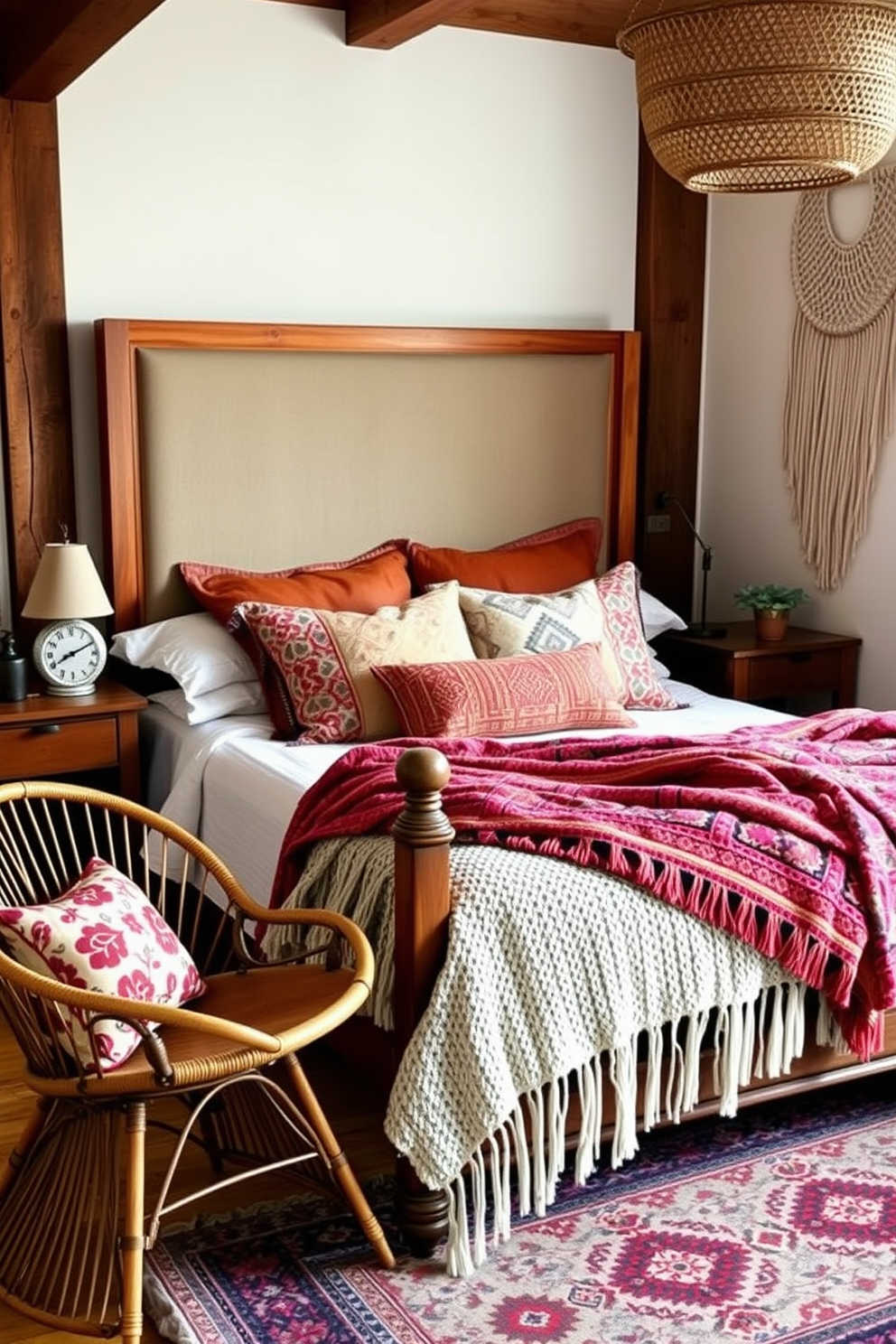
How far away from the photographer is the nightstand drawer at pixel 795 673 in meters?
4.58

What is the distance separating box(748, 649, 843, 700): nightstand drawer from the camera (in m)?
4.58

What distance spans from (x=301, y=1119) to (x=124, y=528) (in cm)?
211

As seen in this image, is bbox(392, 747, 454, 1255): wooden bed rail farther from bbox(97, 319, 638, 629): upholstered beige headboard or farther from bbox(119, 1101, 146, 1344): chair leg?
bbox(97, 319, 638, 629): upholstered beige headboard

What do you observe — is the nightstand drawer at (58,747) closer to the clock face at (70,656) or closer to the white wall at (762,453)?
the clock face at (70,656)

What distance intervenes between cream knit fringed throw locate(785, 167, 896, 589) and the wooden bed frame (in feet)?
1.68

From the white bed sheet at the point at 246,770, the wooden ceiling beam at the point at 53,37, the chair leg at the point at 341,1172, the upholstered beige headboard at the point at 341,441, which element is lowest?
the chair leg at the point at 341,1172

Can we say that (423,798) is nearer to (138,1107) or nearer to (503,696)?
(138,1107)

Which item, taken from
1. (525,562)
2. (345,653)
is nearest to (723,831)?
(345,653)

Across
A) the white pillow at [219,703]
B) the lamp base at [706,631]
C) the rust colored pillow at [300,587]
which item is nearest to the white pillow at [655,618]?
the lamp base at [706,631]

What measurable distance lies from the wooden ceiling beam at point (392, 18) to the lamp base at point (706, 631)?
74.4 inches

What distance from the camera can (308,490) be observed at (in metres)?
4.38

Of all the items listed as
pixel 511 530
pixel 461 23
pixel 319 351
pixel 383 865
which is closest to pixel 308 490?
pixel 319 351

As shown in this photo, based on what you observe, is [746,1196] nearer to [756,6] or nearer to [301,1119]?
[301,1119]

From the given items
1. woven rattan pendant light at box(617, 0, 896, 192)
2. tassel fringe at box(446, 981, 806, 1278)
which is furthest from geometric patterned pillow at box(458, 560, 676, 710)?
woven rattan pendant light at box(617, 0, 896, 192)
